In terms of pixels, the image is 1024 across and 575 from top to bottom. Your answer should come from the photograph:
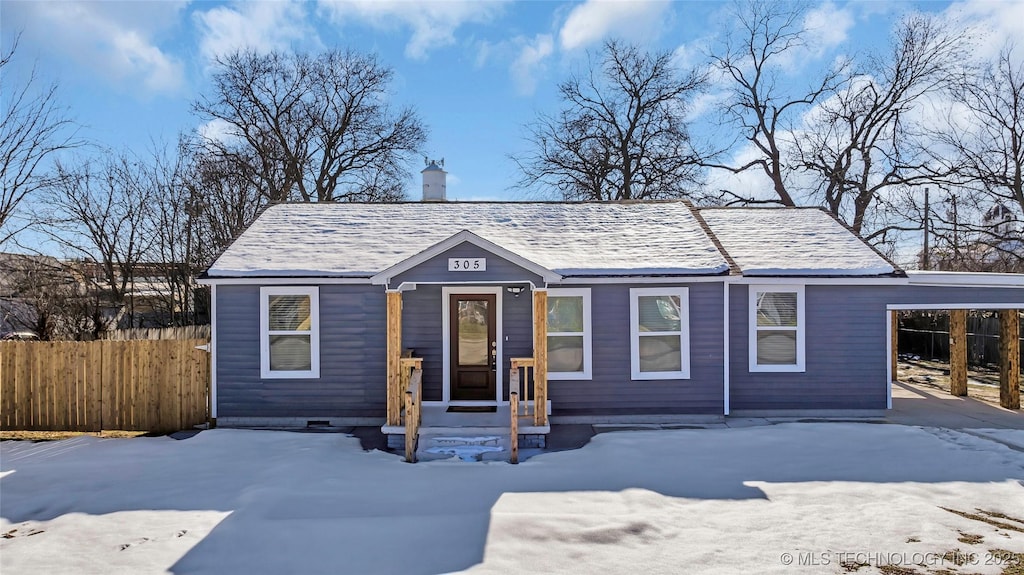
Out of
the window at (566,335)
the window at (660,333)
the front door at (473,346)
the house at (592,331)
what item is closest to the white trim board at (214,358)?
the house at (592,331)

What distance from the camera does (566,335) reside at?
11.0 metres

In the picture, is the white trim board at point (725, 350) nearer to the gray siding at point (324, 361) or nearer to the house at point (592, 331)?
the house at point (592, 331)

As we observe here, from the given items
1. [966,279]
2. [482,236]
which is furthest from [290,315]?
[966,279]

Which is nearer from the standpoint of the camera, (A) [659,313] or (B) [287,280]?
(B) [287,280]

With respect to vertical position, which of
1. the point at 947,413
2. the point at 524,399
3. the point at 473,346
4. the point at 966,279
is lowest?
the point at 947,413

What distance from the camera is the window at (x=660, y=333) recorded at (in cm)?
1092

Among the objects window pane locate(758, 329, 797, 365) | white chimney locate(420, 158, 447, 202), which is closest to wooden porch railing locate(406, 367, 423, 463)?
window pane locate(758, 329, 797, 365)

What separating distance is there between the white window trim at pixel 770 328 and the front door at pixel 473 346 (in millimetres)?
4757

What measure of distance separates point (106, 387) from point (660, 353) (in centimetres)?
1026

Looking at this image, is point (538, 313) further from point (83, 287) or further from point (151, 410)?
point (83, 287)

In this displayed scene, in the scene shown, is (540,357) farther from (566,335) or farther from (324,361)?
(324,361)

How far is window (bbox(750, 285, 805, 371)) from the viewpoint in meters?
11.3

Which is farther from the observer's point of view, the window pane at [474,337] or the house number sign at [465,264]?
the window pane at [474,337]

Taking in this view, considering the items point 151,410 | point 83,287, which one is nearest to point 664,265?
point 151,410
